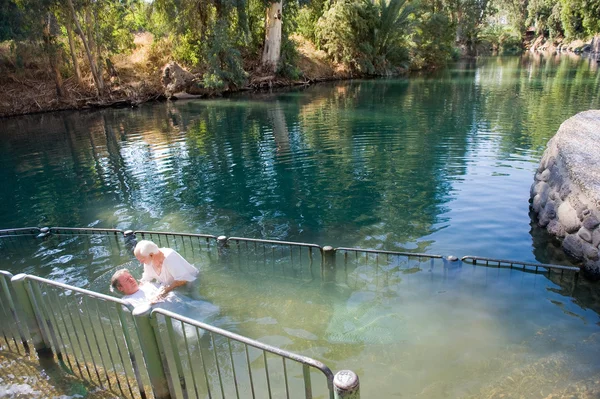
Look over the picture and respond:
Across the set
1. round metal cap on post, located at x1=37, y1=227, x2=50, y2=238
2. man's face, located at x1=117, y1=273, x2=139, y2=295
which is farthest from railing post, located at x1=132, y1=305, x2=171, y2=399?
round metal cap on post, located at x1=37, y1=227, x2=50, y2=238

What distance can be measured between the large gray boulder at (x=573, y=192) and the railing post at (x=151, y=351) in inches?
225

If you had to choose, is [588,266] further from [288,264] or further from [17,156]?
[17,156]

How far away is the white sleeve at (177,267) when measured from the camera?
17.8ft

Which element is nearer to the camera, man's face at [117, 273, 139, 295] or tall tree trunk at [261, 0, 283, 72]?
man's face at [117, 273, 139, 295]

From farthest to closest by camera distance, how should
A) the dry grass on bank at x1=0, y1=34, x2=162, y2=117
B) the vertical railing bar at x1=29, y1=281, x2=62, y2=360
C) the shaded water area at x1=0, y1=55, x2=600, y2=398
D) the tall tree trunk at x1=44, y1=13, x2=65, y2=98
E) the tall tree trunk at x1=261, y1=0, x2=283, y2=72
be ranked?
the tall tree trunk at x1=261, y1=0, x2=283, y2=72 < the dry grass on bank at x1=0, y1=34, x2=162, y2=117 < the tall tree trunk at x1=44, y1=13, x2=65, y2=98 < the shaded water area at x1=0, y1=55, x2=600, y2=398 < the vertical railing bar at x1=29, y1=281, x2=62, y2=360

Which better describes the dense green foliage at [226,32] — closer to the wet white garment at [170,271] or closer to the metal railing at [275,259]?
the metal railing at [275,259]

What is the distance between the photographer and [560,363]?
439cm

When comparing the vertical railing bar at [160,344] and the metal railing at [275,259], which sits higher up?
Answer: the vertical railing bar at [160,344]

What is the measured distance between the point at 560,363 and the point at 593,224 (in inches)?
102

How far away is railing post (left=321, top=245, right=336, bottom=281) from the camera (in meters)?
6.00

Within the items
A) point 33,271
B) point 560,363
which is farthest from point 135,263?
point 560,363

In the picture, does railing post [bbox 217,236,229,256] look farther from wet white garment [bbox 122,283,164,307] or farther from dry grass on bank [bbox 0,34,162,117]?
dry grass on bank [bbox 0,34,162,117]

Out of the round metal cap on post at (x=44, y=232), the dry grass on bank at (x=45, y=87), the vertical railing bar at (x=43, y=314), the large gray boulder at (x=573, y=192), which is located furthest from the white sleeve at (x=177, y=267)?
the dry grass on bank at (x=45, y=87)

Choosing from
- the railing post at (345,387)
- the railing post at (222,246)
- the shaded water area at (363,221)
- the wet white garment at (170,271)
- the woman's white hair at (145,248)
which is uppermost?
the railing post at (345,387)
